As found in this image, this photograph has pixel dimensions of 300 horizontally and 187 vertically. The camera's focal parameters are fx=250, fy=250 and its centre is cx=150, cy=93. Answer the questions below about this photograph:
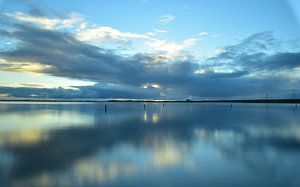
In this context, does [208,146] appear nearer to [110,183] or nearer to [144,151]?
[144,151]

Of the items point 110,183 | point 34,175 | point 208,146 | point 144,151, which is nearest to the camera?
point 110,183

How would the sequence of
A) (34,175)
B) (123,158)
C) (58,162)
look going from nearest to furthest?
1. (34,175)
2. (58,162)
3. (123,158)

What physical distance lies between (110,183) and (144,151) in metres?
6.28

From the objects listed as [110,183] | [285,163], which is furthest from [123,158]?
[285,163]

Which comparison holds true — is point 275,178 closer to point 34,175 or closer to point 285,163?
point 285,163

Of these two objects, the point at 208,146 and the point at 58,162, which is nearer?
the point at 58,162

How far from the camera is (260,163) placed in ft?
42.4

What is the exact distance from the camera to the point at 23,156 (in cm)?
1380

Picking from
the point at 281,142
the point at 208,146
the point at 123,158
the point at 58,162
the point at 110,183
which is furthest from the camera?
the point at 281,142

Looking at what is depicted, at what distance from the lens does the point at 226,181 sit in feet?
32.6

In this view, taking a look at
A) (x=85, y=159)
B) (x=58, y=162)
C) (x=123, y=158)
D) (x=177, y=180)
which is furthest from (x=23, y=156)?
(x=177, y=180)

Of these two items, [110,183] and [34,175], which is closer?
[110,183]

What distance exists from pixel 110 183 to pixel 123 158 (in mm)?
4190

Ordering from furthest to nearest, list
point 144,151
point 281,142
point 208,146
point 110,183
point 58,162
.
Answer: point 281,142 → point 208,146 → point 144,151 → point 58,162 → point 110,183
